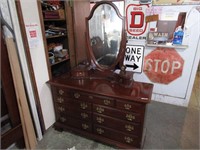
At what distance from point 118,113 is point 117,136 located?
0.28m

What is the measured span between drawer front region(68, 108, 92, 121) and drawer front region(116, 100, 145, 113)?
1.23 feet

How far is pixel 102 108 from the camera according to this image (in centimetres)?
148

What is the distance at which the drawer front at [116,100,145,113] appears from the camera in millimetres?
1301

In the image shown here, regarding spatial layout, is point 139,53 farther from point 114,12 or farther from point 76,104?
point 76,104

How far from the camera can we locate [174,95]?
2.35m

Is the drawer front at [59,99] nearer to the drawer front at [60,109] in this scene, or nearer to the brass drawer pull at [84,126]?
the drawer front at [60,109]

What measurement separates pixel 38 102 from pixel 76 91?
1.51 feet

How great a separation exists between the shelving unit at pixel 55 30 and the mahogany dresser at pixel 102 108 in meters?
0.31

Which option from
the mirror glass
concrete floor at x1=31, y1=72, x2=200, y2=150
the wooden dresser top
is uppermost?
the mirror glass

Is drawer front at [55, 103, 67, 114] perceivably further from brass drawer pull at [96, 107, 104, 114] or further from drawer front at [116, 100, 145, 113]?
drawer front at [116, 100, 145, 113]

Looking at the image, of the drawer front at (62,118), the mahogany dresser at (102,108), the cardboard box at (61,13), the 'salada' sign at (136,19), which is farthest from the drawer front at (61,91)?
the 'salada' sign at (136,19)

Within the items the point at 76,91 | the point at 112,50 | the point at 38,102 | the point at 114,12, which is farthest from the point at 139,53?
the point at 38,102

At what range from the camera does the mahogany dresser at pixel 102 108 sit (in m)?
1.36

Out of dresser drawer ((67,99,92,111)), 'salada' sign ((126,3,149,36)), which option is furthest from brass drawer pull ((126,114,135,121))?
'salada' sign ((126,3,149,36))
